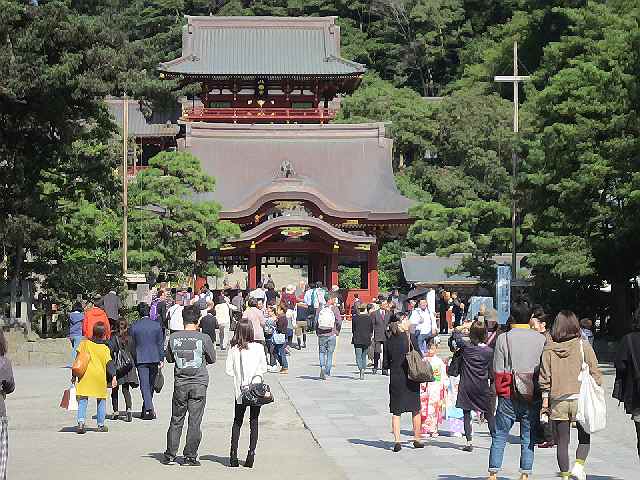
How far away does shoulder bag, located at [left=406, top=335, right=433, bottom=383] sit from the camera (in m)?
12.6

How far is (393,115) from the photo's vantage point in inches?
2226

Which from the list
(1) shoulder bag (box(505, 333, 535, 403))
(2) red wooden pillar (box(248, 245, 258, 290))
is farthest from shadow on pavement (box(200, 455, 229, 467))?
(2) red wooden pillar (box(248, 245, 258, 290))

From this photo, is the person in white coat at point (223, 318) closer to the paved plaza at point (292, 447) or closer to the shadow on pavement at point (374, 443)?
the paved plaza at point (292, 447)

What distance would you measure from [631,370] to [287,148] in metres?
42.1

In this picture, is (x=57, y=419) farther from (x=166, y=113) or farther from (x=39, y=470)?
(x=166, y=113)

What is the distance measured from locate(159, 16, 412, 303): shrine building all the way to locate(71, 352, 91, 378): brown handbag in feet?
95.1

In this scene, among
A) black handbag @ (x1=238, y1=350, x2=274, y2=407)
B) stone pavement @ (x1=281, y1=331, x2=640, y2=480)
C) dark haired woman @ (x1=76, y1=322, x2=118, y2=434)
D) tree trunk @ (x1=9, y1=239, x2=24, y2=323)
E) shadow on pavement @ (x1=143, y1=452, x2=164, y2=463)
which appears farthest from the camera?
tree trunk @ (x1=9, y1=239, x2=24, y2=323)

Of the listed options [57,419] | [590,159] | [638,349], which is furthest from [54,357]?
[638,349]

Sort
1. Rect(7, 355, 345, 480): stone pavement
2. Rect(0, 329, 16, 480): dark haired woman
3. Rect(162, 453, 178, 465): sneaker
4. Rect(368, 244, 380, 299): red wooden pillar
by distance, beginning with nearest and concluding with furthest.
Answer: Rect(0, 329, 16, 480): dark haired woman, Rect(7, 355, 345, 480): stone pavement, Rect(162, 453, 178, 465): sneaker, Rect(368, 244, 380, 299): red wooden pillar

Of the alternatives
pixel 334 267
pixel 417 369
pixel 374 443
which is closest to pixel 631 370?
pixel 417 369

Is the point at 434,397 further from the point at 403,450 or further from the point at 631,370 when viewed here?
the point at 631,370

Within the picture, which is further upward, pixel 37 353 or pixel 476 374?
pixel 476 374

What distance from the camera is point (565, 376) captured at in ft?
33.3

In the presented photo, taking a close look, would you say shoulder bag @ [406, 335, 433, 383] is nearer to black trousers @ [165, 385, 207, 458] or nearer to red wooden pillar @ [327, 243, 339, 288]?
black trousers @ [165, 385, 207, 458]
